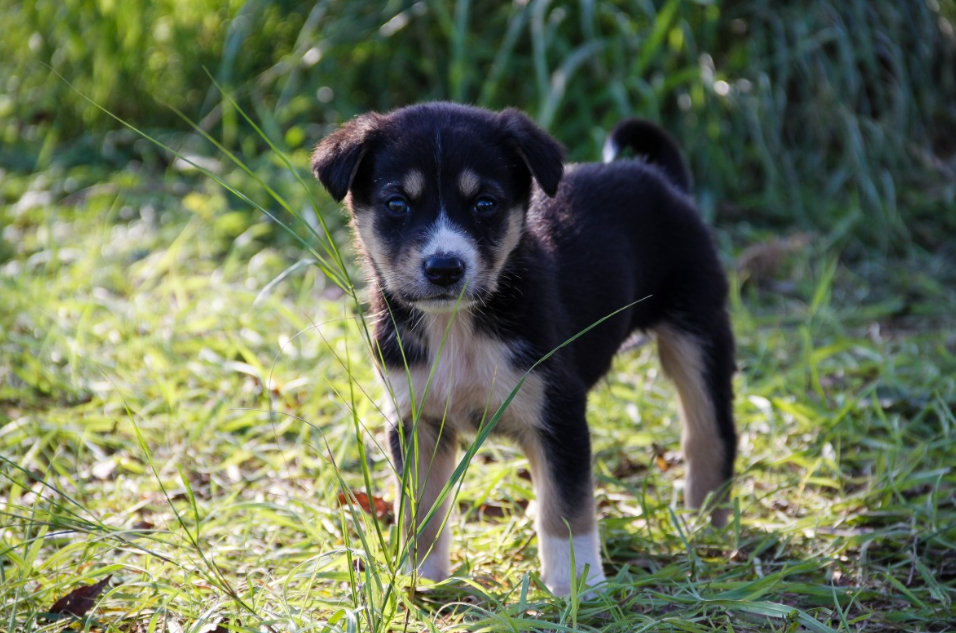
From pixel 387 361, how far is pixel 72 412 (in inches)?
71.6

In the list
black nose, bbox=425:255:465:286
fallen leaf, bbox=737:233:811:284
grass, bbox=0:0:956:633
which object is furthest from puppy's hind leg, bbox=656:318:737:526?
fallen leaf, bbox=737:233:811:284

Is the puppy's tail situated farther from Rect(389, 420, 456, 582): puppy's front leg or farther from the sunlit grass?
Rect(389, 420, 456, 582): puppy's front leg

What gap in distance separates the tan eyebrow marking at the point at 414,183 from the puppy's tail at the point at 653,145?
1.33 meters

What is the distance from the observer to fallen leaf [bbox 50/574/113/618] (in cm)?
286

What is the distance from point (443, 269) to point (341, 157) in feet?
1.68

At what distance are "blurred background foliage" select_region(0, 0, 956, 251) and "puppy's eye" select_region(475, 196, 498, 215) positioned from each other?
10.9 feet

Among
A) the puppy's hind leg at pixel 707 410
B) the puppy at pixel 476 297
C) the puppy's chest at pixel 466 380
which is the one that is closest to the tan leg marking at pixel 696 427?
the puppy's hind leg at pixel 707 410

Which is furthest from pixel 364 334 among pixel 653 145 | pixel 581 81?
pixel 581 81

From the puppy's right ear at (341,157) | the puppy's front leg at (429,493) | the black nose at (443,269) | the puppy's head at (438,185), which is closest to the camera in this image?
the black nose at (443,269)

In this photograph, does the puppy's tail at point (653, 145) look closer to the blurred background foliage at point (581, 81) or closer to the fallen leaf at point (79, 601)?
the blurred background foliage at point (581, 81)

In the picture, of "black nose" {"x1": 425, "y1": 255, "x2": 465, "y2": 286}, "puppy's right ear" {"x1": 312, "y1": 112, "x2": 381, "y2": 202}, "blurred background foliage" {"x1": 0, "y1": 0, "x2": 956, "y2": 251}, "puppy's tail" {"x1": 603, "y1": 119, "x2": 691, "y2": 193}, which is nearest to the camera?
"black nose" {"x1": 425, "y1": 255, "x2": 465, "y2": 286}

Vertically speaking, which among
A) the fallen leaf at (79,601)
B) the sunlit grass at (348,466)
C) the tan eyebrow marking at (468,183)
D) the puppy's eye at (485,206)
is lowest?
the sunlit grass at (348,466)

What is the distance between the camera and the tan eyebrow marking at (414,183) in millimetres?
2893

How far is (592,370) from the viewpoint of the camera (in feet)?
11.1
